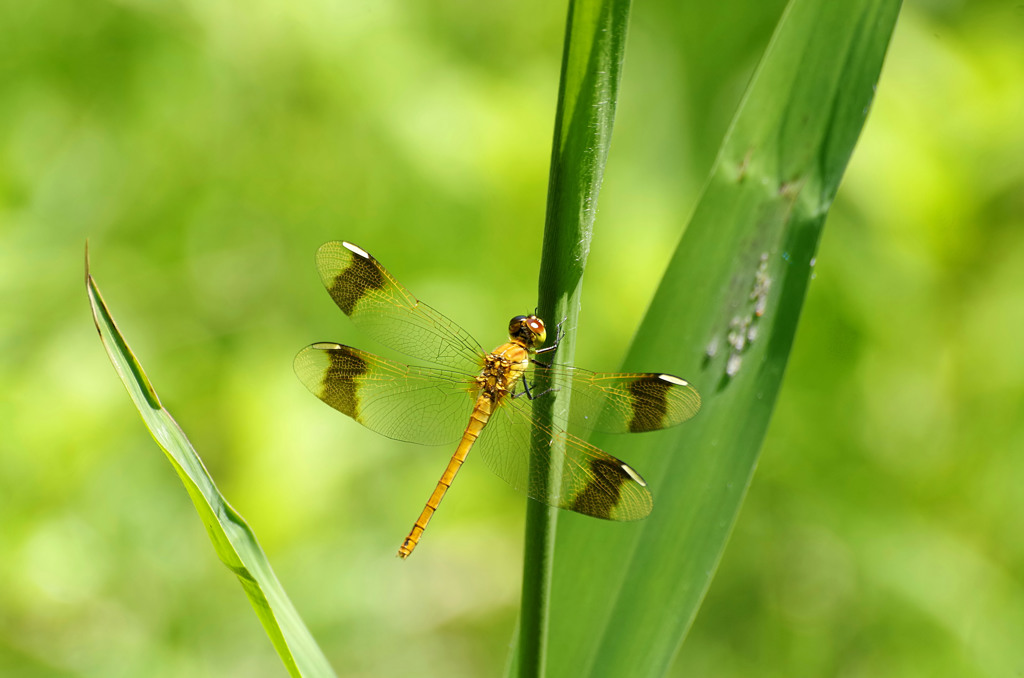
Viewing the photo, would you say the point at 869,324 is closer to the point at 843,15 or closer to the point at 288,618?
the point at 843,15

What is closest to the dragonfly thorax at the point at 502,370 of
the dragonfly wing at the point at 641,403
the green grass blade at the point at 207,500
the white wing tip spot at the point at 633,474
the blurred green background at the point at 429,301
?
the dragonfly wing at the point at 641,403

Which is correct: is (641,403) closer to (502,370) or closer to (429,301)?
(502,370)

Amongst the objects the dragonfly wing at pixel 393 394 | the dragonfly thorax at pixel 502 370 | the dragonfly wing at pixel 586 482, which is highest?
the dragonfly thorax at pixel 502 370

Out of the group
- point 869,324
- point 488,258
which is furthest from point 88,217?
point 869,324

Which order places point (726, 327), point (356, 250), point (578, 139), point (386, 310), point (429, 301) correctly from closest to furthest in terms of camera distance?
point (578, 139) → point (726, 327) → point (356, 250) → point (386, 310) → point (429, 301)

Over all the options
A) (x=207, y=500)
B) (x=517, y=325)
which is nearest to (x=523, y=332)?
(x=517, y=325)

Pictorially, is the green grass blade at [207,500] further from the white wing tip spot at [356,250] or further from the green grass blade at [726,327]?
the white wing tip spot at [356,250]
